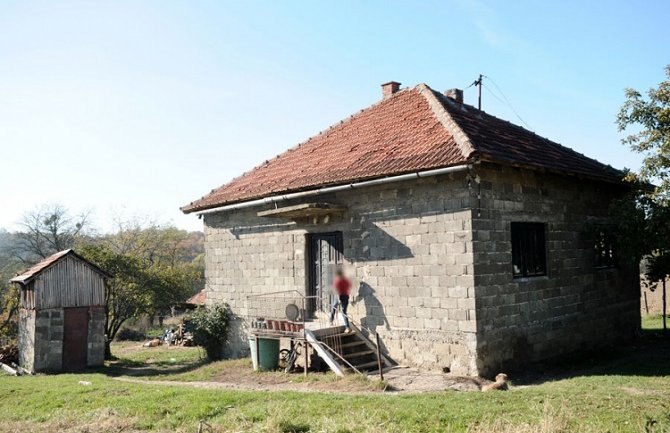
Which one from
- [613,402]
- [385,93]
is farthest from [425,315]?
[385,93]

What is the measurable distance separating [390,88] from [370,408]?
10821 millimetres

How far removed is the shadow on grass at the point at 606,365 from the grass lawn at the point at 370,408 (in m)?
0.04

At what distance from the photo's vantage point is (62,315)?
16672 millimetres

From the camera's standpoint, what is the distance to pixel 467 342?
10.5m

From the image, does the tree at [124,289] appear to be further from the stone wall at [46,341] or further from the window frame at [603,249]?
the window frame at [603,249]

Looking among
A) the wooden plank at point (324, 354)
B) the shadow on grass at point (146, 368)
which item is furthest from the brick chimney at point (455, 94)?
the shadow on grass at point (146, 368)

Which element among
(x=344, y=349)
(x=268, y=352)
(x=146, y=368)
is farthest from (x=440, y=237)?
(x=146, y=368)

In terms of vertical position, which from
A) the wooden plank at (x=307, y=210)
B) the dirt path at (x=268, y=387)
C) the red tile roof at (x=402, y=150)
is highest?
the red tile roof at (x=402, y=150)

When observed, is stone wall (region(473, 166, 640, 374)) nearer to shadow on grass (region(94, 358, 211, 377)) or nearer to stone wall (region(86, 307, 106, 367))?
shadow on grass (region(94, 358, 211, 377))

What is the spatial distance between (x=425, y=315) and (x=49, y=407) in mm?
7381

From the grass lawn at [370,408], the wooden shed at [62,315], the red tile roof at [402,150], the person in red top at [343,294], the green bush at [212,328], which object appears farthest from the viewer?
the wooden shed at [62,315]

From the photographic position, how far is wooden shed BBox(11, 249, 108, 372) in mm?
16188

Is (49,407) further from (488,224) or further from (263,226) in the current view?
(488,224)

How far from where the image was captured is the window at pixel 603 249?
13820mm
